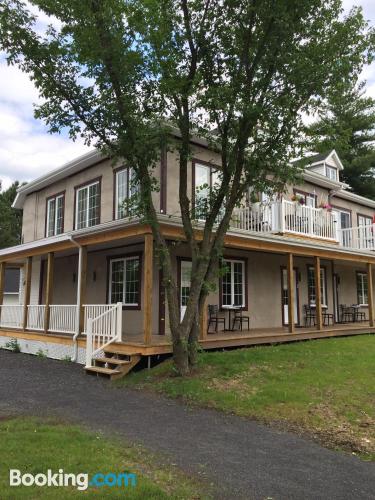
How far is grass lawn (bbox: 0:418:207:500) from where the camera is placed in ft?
13.6

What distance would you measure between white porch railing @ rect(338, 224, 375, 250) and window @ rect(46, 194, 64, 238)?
11.7 m

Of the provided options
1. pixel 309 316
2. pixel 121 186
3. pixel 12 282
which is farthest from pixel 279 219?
pixel 12 282

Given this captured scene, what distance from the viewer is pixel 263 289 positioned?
52.6 ft

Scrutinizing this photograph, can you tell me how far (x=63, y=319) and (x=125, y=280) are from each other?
2.24 meters

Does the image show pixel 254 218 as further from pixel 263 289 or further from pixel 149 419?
pixel 149 419

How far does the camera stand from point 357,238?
2048 cm

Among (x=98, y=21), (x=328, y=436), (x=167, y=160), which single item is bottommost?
(x=328, y=436)

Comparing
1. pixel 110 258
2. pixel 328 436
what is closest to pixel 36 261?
pixel 110 258

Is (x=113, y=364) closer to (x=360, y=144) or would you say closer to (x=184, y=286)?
(x=184, y=286)

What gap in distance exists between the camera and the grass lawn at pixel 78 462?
4.14 metres

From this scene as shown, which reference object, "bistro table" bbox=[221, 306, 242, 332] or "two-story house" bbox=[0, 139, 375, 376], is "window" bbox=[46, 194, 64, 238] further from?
"bistro table" bbox=[221, 306, 242, 332]

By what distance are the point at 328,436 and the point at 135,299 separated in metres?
8.26

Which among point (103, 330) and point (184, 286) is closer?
point (103, 330)

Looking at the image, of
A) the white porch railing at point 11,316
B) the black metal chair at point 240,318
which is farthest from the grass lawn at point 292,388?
the white porch railing at point 11,316
